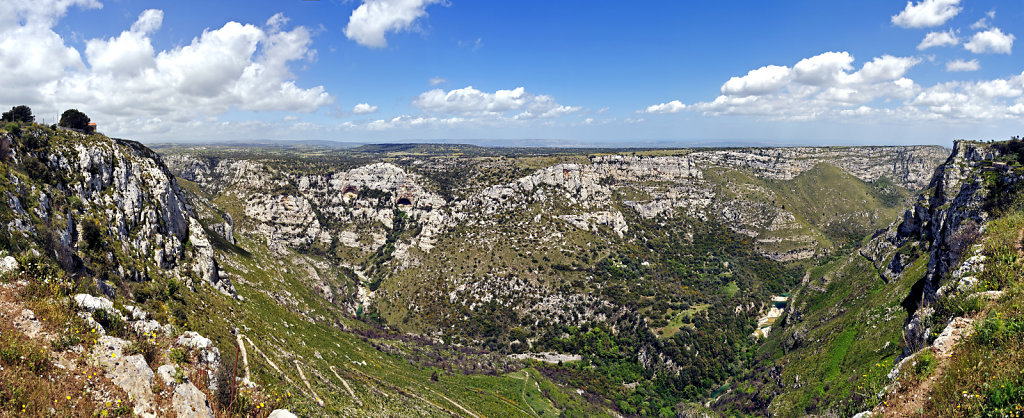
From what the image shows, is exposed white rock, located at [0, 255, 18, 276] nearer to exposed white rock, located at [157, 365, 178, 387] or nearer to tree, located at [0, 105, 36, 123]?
exposed white rock, located at [157, 365, 178, 387]

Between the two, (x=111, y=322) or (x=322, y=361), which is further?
(x=322, y=361)

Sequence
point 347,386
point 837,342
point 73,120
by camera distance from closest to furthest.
→ point 347,386
point 73,120
point 837,342

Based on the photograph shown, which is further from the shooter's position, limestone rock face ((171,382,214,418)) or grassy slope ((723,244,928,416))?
grassy slope ((723,244,928,416))

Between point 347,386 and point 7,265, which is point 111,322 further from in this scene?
point 347,386

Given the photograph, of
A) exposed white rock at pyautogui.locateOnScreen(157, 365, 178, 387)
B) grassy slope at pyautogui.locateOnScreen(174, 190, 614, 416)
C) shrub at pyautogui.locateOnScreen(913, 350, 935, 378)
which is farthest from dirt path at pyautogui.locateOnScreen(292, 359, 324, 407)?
shrub at pyautogui.locateOnScreen(913, 350, 935, 378)

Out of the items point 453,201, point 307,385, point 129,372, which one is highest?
point 129,372

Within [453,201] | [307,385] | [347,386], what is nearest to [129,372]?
[307,385]

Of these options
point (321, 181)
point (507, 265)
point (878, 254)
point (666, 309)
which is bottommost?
point (666, 309)

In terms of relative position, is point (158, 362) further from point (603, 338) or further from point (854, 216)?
point (854, 216)

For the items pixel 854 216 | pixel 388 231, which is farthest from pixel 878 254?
pixel 388 231
